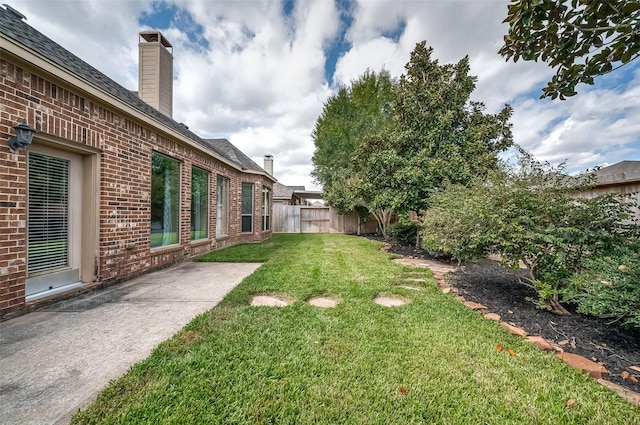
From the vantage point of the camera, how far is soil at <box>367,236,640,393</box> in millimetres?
2117

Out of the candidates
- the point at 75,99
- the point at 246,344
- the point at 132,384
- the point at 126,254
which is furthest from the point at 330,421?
the point at 75,99

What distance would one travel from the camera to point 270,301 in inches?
134

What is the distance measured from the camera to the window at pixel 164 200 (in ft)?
17.0

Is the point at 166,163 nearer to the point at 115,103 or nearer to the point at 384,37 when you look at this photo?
the point at 115,103

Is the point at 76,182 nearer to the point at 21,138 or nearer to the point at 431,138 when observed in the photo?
the point at 21,138

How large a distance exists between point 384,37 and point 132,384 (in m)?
11.0

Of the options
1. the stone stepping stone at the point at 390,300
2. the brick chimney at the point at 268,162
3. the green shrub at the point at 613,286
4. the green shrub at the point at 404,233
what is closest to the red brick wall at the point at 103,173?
the stone stepping stone at the point at 390,300

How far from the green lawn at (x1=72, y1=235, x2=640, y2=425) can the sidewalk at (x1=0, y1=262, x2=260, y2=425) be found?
0.21 metres

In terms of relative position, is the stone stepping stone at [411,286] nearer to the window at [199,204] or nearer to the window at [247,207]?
the window at [199,204]

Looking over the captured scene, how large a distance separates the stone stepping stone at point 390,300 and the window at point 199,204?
5.27m

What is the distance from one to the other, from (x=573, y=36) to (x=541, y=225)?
209 centimetres

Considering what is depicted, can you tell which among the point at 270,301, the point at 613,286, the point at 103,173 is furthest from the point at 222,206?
the point at 613,286

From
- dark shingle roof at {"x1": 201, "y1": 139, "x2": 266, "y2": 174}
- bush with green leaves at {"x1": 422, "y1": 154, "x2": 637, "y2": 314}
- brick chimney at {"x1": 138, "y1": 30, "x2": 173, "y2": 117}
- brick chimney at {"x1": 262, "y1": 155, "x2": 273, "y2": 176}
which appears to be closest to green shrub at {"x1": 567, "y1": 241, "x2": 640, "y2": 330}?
bush with green leaves at {"x1": 422, "y1": 154, "x2": 637, "y2": 314}

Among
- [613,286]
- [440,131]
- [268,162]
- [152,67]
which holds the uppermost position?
[152,67]
